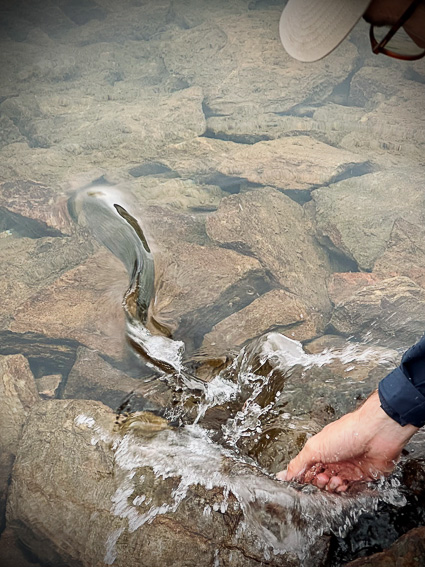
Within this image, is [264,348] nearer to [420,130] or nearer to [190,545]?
[190,545]

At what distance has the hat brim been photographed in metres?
1.11

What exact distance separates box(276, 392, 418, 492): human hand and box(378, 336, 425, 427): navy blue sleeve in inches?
2.1

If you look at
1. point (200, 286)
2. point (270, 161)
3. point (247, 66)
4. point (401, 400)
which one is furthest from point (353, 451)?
point (247, 66)

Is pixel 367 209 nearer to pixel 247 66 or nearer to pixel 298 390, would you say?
pixel 298 390

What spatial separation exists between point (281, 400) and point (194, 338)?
2.68ft

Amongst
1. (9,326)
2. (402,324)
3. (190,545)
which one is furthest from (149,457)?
(402,324)

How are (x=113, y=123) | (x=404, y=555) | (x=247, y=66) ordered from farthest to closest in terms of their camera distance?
(x=247, y=66)
(x=113, y=123)
(x=404, y=555)

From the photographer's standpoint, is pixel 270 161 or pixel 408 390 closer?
pixel 408 390

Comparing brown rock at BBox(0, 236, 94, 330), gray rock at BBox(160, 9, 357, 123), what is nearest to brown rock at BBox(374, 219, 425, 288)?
brown rock at BBox(0, 236, 94, 330)

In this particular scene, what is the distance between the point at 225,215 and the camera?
3.65 m

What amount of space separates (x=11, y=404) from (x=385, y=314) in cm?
258

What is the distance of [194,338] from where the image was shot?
104 inches

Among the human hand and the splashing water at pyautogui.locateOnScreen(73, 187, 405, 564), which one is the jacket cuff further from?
the splashing water at pyautogui.locateOnScreen(73, 187, 405, 564)

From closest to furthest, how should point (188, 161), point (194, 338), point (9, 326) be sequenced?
point (194, 338), point (9, 326), point (188, 161)
